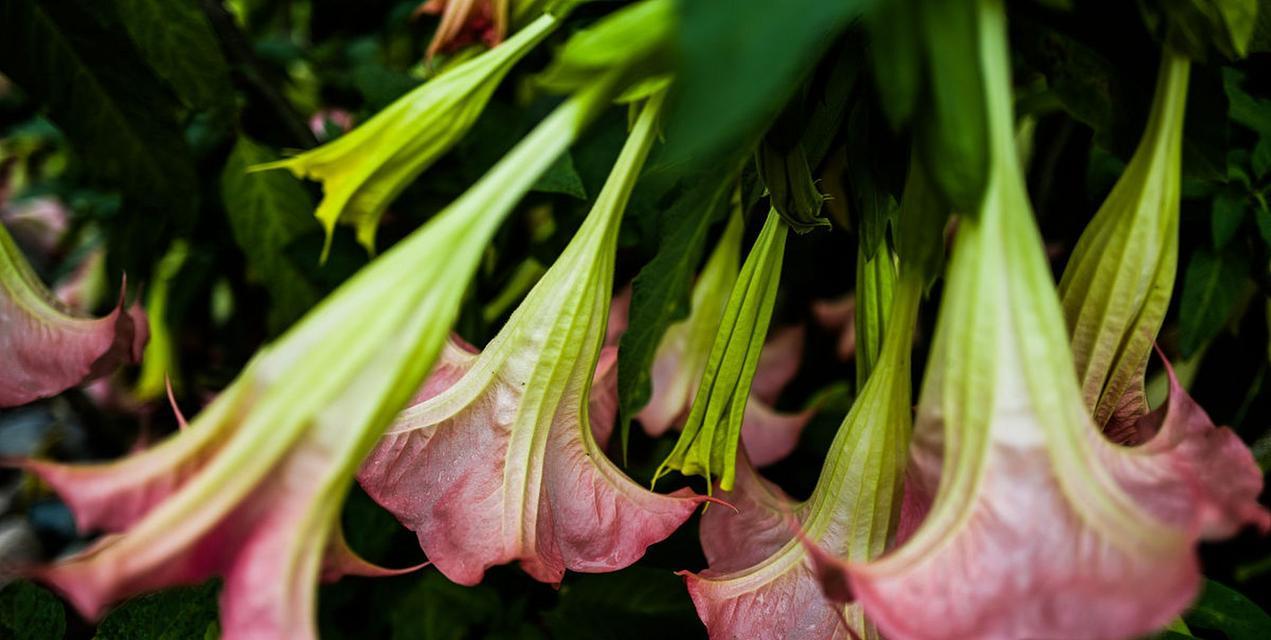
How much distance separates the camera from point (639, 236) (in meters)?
0.76

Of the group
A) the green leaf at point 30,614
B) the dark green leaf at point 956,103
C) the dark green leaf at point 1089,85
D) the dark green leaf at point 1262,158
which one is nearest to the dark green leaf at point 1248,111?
the dark green leaf at point 1262,158

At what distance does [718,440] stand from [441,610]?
398 mm

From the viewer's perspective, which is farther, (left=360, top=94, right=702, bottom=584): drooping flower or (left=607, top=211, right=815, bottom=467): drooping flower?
(left=607, top=211, right=815, bottom=467): drooping flower

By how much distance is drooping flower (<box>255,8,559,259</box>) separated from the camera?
0.43 metres

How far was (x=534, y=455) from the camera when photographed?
454mm

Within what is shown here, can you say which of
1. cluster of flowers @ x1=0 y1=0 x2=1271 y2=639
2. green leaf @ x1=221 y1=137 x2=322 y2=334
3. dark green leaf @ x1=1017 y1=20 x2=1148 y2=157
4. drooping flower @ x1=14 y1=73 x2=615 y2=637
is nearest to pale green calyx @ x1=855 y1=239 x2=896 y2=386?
cluster of flowers @ x1=0 y1=0 x2=1271 y2=639

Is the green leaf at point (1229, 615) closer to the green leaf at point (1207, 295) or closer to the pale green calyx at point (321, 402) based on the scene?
the green leaf at point (1207, 295)

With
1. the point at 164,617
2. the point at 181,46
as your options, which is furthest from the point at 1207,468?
the point at 181,46

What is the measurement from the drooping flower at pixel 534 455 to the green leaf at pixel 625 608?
0.30m

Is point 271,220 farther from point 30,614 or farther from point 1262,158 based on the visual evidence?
point 1262,158

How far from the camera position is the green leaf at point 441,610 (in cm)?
78

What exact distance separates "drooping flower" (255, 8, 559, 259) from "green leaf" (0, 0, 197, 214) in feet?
1.13

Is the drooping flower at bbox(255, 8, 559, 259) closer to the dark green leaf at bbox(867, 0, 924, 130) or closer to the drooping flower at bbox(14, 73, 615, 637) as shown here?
the drooping flower at bbox(14, 73, 615, 637)

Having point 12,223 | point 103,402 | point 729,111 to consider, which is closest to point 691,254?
point 729,111
